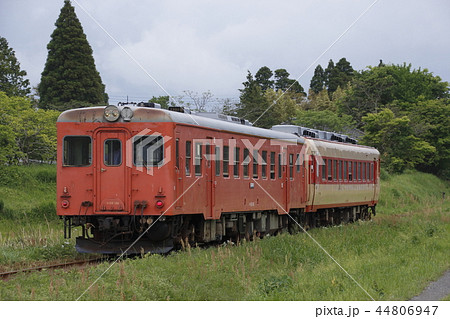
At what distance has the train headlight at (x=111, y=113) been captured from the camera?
45.9ft

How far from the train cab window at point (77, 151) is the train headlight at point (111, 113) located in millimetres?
618

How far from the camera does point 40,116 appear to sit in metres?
31.5

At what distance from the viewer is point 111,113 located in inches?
553

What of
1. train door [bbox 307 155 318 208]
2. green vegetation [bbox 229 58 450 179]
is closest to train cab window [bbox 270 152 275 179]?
train door [bbox 307 155 318 208]

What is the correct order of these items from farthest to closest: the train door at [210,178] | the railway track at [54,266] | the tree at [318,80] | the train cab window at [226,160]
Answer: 1. the tree at [318,80]
2. the train cab window at [226,160]
3. the train door at [210,178]
4. the railway track at [54,266]

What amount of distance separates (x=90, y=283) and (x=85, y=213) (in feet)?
14.2

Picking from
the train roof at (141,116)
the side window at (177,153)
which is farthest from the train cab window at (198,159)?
the side window at (177,153)

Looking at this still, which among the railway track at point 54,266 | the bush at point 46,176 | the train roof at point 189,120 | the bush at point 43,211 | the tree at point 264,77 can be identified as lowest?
the bush at point 43,211

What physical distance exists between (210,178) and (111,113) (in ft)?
9.24

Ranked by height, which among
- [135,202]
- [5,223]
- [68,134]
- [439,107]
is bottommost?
[5,223]

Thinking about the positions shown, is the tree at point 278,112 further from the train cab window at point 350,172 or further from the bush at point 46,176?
the train cab window at point 350,172

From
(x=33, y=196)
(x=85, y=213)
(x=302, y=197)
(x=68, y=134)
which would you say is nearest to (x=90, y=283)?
(x=85, y=213)

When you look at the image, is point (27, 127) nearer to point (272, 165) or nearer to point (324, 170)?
point (324, 170)

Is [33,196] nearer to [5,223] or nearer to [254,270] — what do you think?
[5,223]
